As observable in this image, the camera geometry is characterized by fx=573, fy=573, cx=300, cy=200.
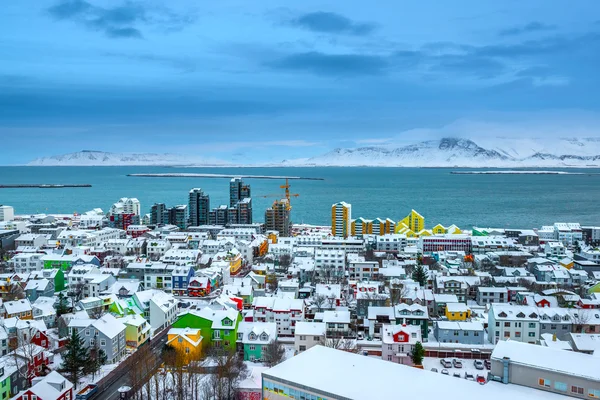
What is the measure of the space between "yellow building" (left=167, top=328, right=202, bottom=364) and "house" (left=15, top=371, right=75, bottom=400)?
212 cm

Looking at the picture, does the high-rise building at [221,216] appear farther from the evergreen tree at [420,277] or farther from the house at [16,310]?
the house at [16,310]

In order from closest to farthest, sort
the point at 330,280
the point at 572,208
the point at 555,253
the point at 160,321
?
the point at 160,321, the point at 330,280, the point at 555,253, the point at 572,208

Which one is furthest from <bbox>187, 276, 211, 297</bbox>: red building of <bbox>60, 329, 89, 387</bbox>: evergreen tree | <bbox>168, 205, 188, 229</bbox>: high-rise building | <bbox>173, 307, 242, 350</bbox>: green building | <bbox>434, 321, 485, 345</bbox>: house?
<bbox>168, 205, 188, 229</bbox>: high-rise building

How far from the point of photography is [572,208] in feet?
143

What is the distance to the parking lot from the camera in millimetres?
9898

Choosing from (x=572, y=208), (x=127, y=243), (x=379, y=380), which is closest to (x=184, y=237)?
(x=127, y=243)

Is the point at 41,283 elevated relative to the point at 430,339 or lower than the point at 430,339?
elevated

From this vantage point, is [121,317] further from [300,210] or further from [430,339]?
[300,210]

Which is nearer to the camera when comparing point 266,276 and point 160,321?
point 160,321

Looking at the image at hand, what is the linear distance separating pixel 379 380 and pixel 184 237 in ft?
58.2

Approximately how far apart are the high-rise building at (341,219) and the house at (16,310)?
631 inches

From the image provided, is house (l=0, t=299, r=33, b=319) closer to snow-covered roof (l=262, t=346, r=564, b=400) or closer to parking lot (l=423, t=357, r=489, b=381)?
snow-covered roof (l=262, t=346, r=564, b=400)

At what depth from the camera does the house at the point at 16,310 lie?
1243 centimetres

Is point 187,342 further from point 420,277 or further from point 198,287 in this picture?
point 420,277
